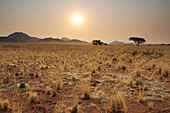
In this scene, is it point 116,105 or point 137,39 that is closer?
point 116,105

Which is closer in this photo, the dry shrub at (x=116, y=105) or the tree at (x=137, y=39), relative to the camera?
the dry shrub at (x=116, y=105)

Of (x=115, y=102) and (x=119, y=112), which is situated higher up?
(x=115, y=102)

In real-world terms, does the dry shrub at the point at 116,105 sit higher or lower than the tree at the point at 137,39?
lower

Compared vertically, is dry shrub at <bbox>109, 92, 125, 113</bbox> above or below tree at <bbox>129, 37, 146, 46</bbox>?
below

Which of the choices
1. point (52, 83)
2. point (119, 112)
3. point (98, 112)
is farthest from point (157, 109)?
point (52, 83)

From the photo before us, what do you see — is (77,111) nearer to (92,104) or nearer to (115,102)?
(92,104)

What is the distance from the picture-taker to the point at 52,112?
261 cm

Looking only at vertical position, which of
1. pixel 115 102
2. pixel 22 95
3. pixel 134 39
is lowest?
pixel 22 95

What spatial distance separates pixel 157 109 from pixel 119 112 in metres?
0.78

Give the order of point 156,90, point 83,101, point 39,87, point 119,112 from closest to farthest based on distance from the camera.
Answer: point 119,112, point 83,101, point 156,90, point 39,87

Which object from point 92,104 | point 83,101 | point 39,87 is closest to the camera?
point 92,104

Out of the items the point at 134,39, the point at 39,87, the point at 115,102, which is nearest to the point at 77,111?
the point at 115,102

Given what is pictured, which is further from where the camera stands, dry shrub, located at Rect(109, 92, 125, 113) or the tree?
the tree

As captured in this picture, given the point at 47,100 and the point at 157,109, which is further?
the point at 47,100
